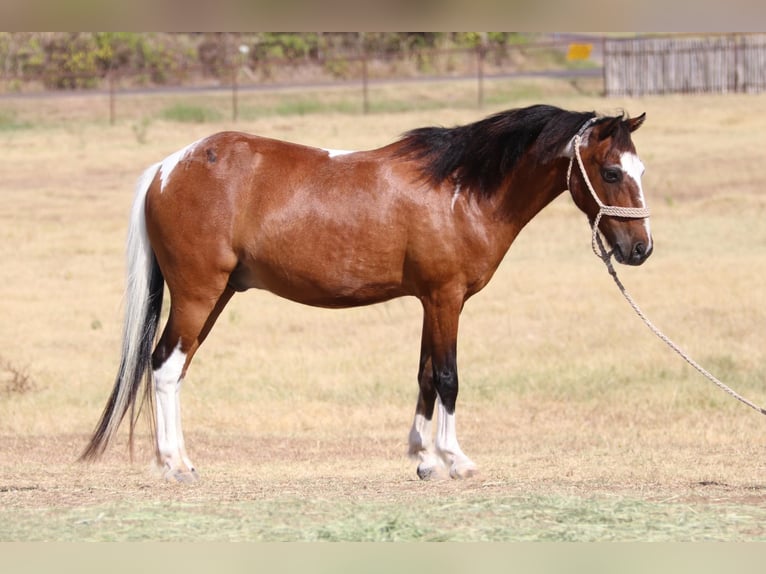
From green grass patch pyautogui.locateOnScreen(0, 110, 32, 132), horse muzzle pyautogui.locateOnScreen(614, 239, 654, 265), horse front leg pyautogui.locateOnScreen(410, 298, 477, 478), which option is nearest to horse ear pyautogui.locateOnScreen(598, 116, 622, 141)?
horse muzzle pyautogui.locateOnScreen(614, 239, 654, 265)

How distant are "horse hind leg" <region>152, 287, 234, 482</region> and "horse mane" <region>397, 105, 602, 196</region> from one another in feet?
5.86

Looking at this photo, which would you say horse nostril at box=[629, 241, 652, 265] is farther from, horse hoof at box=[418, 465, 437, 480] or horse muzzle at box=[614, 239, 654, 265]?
horse hoof at box=[418, 465, 437, 480]

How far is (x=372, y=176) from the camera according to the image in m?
8.06

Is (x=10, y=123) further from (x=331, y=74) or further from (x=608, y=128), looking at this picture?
(x=608, y=128)

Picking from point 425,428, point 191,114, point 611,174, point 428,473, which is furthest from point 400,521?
point 191,114

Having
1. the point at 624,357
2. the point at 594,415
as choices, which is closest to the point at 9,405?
the point at 594,415

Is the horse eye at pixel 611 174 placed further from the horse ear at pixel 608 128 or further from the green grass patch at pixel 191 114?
the green grass patch at pixel 191 114

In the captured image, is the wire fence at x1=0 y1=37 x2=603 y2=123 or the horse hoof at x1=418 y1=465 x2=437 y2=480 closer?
the horse hoof at x1=418 y1=465 x2=437 y2=480

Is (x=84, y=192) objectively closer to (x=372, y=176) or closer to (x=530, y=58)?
(x=372, y=176)

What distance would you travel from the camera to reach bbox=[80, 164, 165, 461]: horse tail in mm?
8030

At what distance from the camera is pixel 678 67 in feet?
109

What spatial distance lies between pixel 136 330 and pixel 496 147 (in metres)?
2.68

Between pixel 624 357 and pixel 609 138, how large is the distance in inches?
284

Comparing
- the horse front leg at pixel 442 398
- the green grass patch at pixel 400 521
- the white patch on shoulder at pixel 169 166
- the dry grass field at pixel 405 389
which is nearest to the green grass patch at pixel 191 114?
the dry grass field at pixel 405 389
